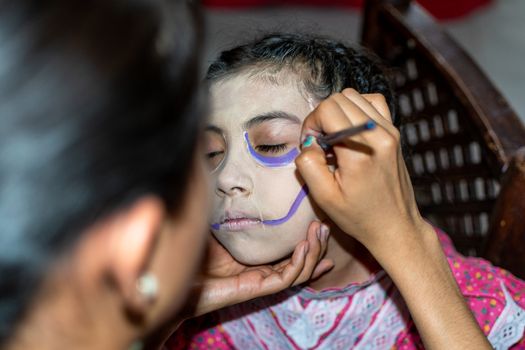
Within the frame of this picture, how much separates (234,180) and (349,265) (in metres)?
0.25

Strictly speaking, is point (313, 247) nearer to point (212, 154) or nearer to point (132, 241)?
point (212, 154)

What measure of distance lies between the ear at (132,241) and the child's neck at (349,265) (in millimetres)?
515

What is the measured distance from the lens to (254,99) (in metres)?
0.88

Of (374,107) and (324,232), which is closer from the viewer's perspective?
(374,107)

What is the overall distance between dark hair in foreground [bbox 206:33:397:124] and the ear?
465 mm

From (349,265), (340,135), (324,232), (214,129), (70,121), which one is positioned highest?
(70,121)

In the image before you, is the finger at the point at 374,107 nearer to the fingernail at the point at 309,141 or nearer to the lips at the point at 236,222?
the fingernail at the point at 309,141

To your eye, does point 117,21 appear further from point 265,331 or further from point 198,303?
point 265,331

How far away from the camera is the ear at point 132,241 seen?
0.46 metres

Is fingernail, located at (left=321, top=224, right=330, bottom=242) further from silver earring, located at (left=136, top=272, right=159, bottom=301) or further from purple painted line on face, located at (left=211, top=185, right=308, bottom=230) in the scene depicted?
silver earring, located at (left=136, top=272, right=159, bottom=301)

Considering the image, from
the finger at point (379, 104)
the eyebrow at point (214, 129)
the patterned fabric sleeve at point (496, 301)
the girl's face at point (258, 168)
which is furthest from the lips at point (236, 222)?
the patterned fabric sleeve at point (496, 301)

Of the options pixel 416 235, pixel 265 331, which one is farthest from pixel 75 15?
pixel 265 331

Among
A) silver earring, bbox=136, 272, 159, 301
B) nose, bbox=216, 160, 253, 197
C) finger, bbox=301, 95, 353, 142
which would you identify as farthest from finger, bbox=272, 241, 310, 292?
silver earring, bbox=136, 272, 159, 301

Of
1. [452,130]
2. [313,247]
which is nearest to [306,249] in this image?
[313,247]
